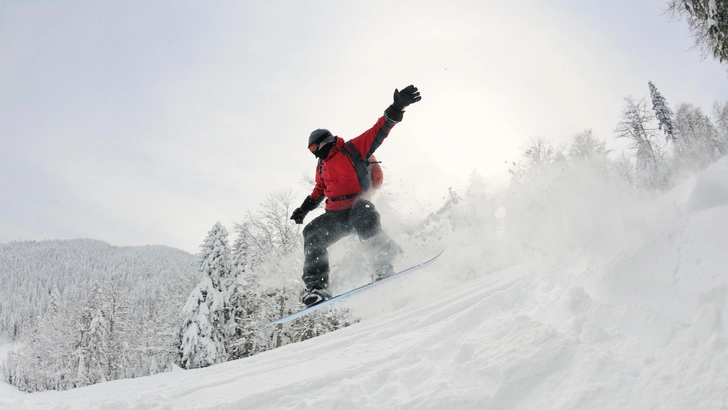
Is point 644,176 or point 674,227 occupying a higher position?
point 644,176

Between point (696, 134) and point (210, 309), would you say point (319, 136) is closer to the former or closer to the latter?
point (210, 309)

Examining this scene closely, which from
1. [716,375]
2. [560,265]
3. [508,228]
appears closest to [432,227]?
[508,228]

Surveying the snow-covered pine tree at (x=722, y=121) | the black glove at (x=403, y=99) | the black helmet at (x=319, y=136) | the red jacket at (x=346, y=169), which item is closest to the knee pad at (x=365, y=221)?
the red jacket at (x=346, y=169)

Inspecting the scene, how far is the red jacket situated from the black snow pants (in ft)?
0.65

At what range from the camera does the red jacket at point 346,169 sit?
18.2ft

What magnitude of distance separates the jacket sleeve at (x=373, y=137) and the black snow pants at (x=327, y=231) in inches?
30.4

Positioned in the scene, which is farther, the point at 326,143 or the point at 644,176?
the point at 644,176

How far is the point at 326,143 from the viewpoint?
5672mm

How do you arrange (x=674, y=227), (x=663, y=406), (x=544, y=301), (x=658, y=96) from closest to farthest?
(x=663, y=406), (x=674, y=227), (x=544, y=301), (x=658, y=96)

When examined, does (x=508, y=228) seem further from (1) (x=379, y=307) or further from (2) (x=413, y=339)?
(2) (x=413, y=339)

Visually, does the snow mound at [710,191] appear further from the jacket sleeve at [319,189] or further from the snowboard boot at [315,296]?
the jacket sleeve at [319,189]

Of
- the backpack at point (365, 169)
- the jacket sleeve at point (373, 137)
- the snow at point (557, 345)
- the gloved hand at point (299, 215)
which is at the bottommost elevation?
the snow at point (557, 345)

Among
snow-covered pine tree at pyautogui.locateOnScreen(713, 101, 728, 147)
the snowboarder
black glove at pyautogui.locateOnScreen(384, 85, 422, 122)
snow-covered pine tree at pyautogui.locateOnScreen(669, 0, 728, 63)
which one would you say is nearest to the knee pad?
the snowboarder

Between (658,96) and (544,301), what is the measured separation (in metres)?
39.9
